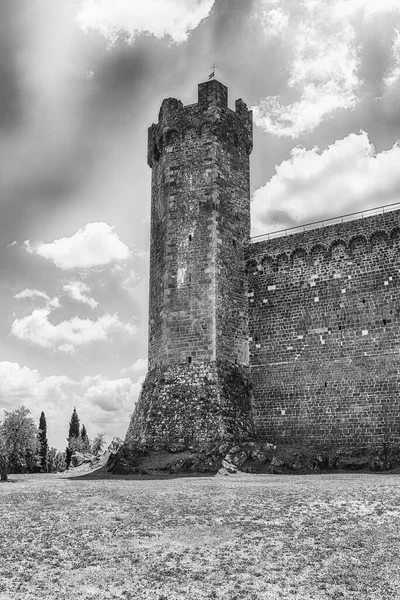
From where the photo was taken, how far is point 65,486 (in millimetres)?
17953

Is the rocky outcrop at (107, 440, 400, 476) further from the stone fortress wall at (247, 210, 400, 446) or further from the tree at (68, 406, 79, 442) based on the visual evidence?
the tree at (68, 406, 79, 442)

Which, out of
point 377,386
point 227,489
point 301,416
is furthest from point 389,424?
point 227,489

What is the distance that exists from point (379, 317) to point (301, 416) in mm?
5563

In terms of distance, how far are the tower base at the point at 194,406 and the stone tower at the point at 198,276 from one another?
0.05 meters

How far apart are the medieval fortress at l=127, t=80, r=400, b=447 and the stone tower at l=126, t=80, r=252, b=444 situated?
6 cm

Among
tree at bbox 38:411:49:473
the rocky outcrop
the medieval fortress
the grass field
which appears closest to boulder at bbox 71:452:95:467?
the medieval fortress

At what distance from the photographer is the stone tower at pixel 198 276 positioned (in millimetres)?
25500

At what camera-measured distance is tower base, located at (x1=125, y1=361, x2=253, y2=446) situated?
80.6 ft

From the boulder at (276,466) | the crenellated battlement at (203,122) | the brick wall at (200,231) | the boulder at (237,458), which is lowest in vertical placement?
the boulder at (276,466)

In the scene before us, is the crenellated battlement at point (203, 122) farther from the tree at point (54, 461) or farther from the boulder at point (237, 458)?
the tree at point (54, 461)

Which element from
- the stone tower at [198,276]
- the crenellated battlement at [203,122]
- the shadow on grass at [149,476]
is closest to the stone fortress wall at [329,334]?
the stone tower at [198,276]

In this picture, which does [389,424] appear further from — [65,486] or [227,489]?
[65,486]

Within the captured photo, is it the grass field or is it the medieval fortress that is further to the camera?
the medieval fortress

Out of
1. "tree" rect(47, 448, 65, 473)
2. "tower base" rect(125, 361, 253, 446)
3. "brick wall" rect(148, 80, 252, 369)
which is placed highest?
"brick wall" rect(148, 80, 252, 369)
